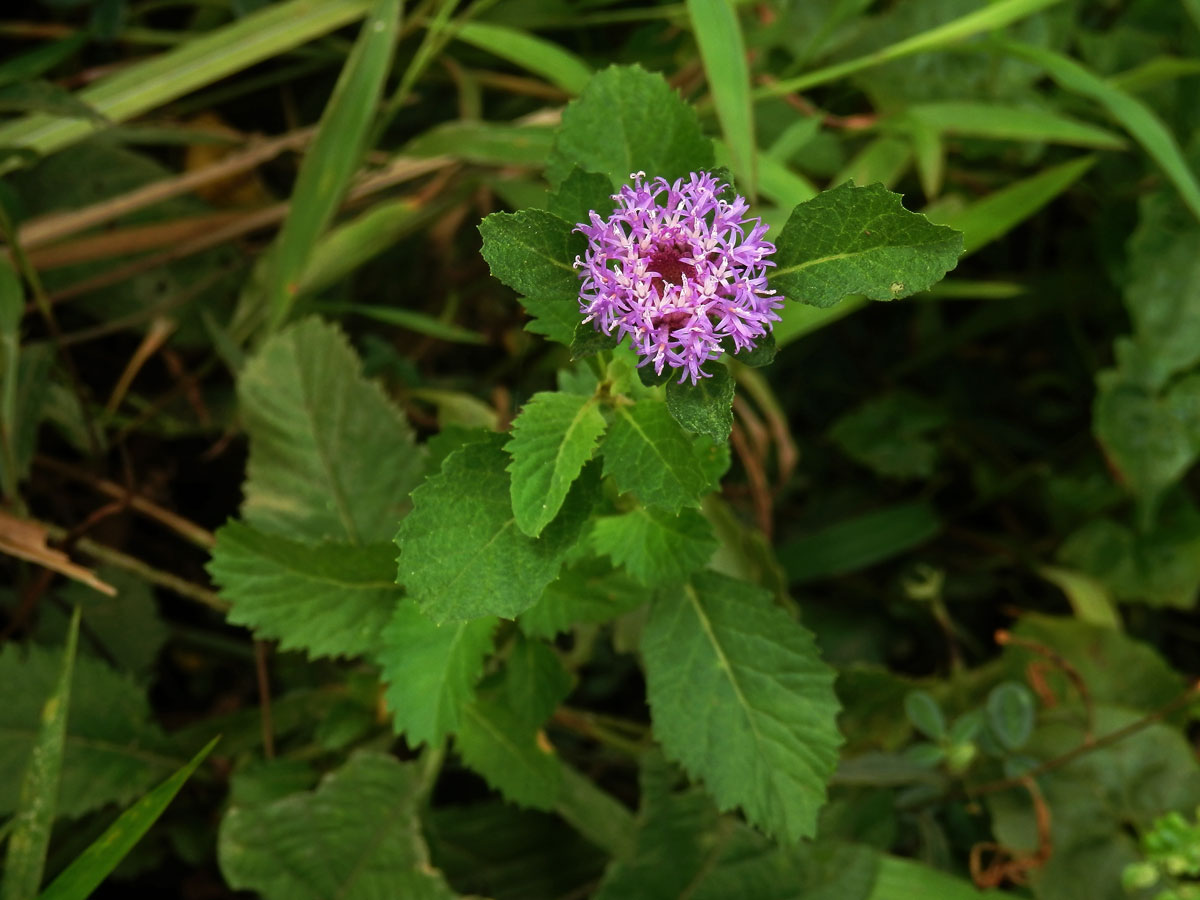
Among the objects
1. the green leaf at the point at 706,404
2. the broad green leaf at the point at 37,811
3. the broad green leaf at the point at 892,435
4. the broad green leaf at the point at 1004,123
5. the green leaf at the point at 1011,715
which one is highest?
the broad green leaf at the point at 1004,123

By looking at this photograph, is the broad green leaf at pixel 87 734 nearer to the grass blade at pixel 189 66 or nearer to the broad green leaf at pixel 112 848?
the broad green leaf at pixel 112 848

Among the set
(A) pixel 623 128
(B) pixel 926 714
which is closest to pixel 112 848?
(A) pixel 623 128

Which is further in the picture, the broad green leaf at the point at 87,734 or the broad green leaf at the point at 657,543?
the broad green leaf at the point at 87,734

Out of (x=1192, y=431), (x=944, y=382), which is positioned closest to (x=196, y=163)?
(x=944, y=382)

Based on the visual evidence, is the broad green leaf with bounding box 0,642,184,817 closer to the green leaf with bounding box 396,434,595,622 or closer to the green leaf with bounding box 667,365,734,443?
the green leaf with bounding box 396,434,595,622

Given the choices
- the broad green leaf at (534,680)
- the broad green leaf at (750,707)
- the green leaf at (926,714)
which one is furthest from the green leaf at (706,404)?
the green leaf at (926,714)

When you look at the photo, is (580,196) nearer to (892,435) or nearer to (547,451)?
(547,451)

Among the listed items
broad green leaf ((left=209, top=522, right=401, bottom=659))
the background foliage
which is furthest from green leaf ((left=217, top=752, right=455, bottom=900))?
broad green leaf ((left=209, top=522, right=401, bottom=659))
